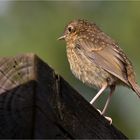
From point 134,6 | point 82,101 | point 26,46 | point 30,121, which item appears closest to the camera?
point 30,121

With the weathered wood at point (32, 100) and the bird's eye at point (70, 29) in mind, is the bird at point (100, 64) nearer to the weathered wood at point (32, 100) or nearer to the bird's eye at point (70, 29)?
the bird's eye at point (70, 29)

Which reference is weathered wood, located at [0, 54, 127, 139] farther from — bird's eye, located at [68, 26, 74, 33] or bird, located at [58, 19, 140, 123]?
bird's eye, located at [68, 26, 74, 33]

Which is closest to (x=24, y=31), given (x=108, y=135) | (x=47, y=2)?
(x=47, y=2)

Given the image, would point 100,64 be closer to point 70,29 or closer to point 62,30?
point 70,29

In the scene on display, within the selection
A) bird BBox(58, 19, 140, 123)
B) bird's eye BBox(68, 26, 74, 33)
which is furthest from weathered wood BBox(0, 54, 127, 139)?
bird's eye BBox(68, 26, 74, 33)

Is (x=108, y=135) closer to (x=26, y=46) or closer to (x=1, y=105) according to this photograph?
(x=1, y=105)

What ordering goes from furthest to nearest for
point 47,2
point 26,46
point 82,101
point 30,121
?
point 47,2, point 26,46, point 82,101, point 30,121

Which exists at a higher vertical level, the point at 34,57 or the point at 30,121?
the point at 34,57

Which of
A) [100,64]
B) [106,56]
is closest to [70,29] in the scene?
[106,56]
